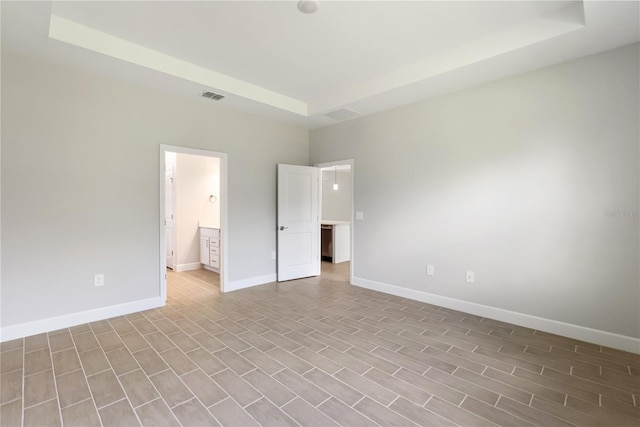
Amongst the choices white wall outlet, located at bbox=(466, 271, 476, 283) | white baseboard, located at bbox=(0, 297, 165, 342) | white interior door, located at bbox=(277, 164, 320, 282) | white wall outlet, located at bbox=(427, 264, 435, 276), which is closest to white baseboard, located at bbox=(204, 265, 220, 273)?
white interior door, located at bbox=(277, 164, 320, 282)

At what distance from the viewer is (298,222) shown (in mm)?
5262

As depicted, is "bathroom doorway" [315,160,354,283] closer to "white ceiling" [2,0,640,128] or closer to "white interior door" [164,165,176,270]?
"white ceiling" [2,0,640,128]

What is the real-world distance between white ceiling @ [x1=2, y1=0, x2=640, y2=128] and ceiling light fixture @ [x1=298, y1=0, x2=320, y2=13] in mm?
81

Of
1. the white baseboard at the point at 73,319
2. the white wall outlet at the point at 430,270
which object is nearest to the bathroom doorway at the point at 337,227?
the white wall outlet at the point at 430,270

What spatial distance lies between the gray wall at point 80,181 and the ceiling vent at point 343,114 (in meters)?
1.68

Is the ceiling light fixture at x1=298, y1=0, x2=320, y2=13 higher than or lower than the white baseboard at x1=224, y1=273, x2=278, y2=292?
higher

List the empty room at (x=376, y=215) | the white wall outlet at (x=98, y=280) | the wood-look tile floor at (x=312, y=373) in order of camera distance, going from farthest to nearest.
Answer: the white wall outlet at (x=98, y=280), the empty room at (x=376, y=215), the wood-look tile floor at (x=312, y=373)

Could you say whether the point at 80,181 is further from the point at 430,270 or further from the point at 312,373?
the point at 430,270

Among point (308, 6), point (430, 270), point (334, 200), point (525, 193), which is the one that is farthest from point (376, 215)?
point (334, 200)

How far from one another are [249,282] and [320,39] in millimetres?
3504

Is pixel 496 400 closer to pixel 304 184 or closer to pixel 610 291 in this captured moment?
pixel 610 291

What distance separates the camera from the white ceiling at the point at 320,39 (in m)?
2.42

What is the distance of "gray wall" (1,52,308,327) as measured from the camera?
2.87 metres

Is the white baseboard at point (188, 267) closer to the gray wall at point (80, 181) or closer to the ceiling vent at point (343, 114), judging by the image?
the gray wall at point (80, 181)
